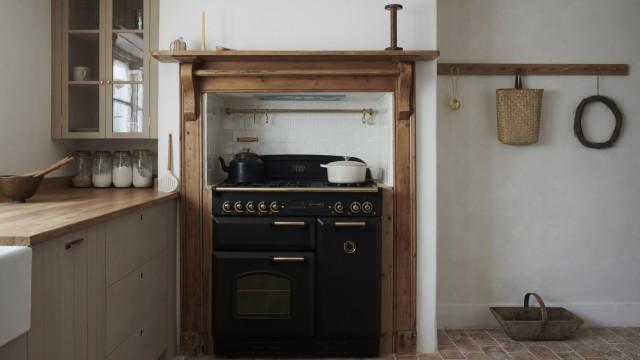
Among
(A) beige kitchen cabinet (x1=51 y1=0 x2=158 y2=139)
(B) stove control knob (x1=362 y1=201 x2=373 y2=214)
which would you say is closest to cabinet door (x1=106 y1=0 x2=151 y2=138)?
(A) beige kitchen cabinet (x1=51 y1=0 x2=158 y2=139)

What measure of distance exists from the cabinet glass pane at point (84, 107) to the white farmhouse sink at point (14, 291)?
202 cm

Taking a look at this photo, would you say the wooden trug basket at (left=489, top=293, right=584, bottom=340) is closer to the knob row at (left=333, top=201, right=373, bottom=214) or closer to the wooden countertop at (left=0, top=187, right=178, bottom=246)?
the knob row at (left=333, top=201, right=373, bottom=214)

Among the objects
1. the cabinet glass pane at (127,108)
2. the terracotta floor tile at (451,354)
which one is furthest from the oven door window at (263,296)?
the cabinet glass pane at (127,108)

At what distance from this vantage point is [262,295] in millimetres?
2863

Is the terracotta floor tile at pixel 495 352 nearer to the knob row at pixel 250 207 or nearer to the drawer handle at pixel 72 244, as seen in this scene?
the knob row at pixel 250 207

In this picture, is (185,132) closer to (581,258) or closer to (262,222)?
(262,222)

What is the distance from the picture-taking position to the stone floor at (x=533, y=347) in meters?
2.94

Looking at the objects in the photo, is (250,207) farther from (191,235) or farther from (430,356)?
(430,356)

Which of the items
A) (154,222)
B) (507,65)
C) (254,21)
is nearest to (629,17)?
(507,65)

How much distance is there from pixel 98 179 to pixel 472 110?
8.15 feet

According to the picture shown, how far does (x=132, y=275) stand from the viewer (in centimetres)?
226

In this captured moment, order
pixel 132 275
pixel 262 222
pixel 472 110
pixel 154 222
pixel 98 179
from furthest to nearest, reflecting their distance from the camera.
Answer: pixel 472 110 < pixel 98 179 < pixel 262 222 < pixel 154 222 < pixel 132 275

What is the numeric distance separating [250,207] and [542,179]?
201 centimetres

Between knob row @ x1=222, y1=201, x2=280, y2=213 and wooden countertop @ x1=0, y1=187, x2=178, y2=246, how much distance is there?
31cm
